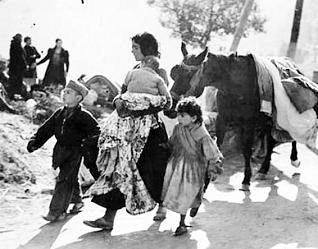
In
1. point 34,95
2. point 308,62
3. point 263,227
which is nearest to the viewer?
point 263,227

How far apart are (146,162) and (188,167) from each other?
0.45 m

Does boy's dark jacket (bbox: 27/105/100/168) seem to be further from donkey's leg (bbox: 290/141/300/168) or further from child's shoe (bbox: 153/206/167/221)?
donkey's leg (bbox: 290/141/300/168)

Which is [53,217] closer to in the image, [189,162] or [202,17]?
[189,162]

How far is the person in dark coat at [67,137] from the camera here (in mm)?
6258

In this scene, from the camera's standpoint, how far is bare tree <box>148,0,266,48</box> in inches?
798

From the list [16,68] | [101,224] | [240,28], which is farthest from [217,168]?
[16,68]

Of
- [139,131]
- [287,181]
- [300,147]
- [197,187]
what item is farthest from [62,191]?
[300,147]

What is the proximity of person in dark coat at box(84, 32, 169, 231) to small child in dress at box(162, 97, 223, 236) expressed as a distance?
128 millimetres

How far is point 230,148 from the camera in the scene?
10203 mm

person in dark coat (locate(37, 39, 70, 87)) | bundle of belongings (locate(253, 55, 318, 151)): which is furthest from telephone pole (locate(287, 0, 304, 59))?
bundle of belongings (locate(253, 55, 318, 151))

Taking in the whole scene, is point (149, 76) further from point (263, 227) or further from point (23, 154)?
point (23, 154)

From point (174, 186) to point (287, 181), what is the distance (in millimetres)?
3105

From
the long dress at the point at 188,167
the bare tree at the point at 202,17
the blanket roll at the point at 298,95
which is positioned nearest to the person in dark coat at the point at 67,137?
the long dress at the point at 188,167

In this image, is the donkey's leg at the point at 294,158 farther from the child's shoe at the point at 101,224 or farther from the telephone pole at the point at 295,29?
the telephone pole at the point at 295,29
